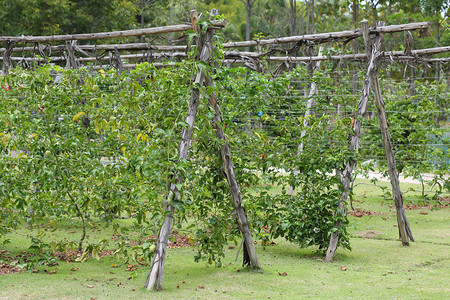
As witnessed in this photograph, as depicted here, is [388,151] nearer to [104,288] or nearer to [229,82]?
[229,82]

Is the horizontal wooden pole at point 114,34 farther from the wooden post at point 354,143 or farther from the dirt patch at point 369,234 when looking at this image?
the dirt patch at point 369,234

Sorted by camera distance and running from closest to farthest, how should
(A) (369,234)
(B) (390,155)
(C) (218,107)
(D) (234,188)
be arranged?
(C) (218,107), (D) (234,188), (B) (390,155), (A) (369,234)

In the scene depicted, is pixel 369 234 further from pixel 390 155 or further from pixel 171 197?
pixel 171 197

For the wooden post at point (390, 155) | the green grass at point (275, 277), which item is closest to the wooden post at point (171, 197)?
the green grass at point (275, 277)

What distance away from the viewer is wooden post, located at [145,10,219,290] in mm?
4355

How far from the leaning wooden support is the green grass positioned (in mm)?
206

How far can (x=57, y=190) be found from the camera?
16.6ft

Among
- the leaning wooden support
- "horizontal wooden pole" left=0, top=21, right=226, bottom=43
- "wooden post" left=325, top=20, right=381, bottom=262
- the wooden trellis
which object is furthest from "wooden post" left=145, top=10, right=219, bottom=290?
"wooden post" left=325, top=20, right=381, bottom=262

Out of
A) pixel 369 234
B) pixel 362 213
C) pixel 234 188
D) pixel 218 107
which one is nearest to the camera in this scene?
pixel 218 107

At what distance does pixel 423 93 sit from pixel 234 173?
6.20m

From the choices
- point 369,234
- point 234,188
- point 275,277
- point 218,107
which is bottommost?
point 369,234

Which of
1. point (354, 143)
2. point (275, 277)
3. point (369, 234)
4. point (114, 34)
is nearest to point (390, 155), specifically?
point (354, 143)

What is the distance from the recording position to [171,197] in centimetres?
425

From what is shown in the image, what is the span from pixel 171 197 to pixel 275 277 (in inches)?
60.3
